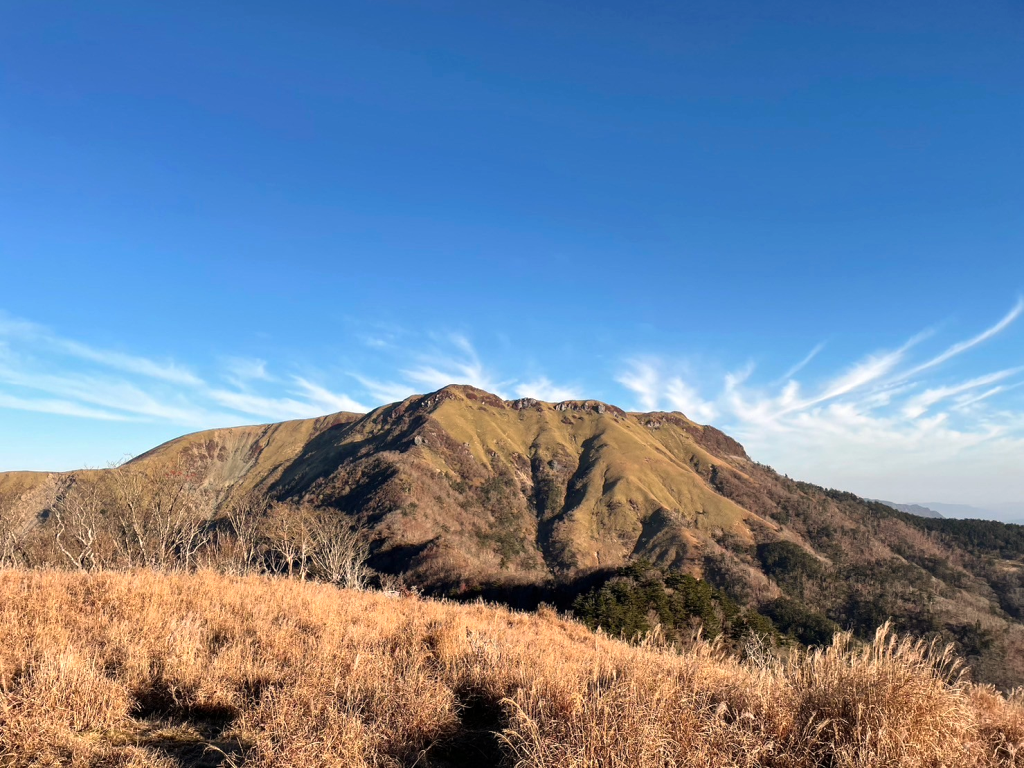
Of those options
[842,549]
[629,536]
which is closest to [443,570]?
[629,536]

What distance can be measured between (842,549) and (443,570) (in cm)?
13090

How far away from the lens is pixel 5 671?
444 centimetres

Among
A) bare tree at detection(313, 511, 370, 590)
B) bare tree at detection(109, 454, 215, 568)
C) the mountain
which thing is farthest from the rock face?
bare tree at detection(109, 454, 215, 568)

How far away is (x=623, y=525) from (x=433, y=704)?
479ft

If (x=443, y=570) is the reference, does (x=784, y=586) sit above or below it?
below

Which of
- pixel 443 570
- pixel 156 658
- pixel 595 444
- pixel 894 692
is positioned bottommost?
pixel 443 570

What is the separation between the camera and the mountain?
254 ft

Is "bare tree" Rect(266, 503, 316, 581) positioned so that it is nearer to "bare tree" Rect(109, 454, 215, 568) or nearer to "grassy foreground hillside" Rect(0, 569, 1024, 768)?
"bare tree" Rect(109, 454, 215, 568)

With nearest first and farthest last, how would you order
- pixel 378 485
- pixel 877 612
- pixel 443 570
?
pixel 443 570 → pixel 877 612 → pixel 378 485

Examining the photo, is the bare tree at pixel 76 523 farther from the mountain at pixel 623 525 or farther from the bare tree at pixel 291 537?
the bare tree at pixel 291 537

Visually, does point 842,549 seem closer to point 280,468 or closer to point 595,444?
point 595,444

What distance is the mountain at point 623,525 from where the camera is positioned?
254 ft

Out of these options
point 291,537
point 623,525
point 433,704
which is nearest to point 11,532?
point 291,537

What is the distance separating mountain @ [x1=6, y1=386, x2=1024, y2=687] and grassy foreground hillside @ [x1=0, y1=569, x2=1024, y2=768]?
1804 inches
